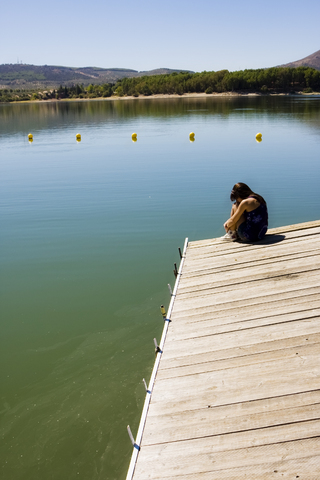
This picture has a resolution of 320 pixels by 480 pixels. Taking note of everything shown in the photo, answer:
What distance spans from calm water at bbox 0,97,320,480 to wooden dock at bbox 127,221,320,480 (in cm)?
99

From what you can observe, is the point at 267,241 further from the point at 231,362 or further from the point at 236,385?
the point at 236,385

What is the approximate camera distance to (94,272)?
26.4ft

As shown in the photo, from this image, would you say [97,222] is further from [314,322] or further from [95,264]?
[314,322]

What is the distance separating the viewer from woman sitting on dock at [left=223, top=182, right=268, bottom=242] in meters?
6.43

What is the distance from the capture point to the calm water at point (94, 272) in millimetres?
4410

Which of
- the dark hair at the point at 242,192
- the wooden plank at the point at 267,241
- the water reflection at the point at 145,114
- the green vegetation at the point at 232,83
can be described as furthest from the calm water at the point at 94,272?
the green vegetation at the point at 232,83

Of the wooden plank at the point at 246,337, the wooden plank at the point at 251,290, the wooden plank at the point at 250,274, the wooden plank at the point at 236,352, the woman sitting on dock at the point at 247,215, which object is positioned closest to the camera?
the wooden plank at the point at 236,352

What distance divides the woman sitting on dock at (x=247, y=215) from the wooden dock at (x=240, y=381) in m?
0.96

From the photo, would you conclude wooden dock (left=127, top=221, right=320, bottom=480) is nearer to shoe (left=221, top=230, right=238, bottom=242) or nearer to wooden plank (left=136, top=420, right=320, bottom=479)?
wooden plank (left=136, top=420, right=320, bottom=479)

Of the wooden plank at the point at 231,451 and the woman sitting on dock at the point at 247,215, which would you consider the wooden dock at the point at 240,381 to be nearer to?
the wooden plank at the point at 231,451

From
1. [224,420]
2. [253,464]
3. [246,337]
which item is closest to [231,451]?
[253,464]

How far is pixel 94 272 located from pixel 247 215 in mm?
3244

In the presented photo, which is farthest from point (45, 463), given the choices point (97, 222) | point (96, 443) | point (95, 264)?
point (97, 222)

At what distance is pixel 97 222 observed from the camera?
1110 cm
